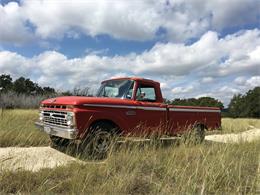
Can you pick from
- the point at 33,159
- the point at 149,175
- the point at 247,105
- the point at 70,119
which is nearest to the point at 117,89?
the point at 70,119

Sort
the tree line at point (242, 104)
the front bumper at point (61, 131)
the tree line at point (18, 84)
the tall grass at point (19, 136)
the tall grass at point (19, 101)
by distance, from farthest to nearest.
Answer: the tree line at point (242, 104)
the tree line at point (18, 84)
the tall grass at point (19, 101)
the tall grass at point (19, 136)
the front bumper at point (61, 131)

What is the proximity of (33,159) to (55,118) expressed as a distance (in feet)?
3.71

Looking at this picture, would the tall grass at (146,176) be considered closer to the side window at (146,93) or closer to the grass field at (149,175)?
the grass field at (149,175)

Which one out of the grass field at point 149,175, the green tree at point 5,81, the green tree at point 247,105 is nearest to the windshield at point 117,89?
the grass field at point 149,175

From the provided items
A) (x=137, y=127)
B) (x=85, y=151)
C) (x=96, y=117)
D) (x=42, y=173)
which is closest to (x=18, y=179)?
(x=42, y=173)

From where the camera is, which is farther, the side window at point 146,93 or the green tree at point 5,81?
the green tree at point 5,81

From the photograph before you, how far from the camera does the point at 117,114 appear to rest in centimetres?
704

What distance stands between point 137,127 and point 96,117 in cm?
133

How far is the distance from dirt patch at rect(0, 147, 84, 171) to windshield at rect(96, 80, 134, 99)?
2.00 meters

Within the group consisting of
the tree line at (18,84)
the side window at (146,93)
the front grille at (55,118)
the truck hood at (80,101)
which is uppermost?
the tree line at (18,84)

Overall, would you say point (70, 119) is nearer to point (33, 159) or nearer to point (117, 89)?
point (33, 159)

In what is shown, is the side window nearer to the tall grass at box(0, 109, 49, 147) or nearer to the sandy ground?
the sandy ground

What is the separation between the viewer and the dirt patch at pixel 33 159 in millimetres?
5004

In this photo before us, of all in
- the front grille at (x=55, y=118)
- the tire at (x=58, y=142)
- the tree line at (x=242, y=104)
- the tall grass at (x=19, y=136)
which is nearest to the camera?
the front grille at (x=55, y=118)
